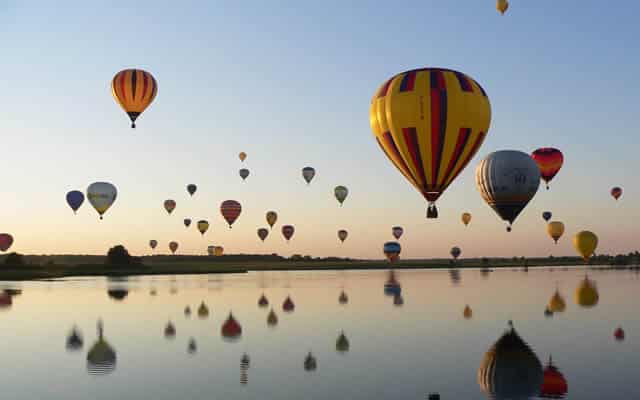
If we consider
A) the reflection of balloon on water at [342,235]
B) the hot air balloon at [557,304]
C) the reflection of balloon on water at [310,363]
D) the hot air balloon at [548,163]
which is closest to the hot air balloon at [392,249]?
the reflection of balloon on water at [342,235]

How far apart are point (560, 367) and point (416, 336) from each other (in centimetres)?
787

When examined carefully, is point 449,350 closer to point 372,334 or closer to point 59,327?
point 372,334

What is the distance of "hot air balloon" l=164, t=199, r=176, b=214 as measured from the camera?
113500 mm

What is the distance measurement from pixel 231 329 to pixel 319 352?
25.2 feet

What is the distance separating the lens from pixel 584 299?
4656 centimetres

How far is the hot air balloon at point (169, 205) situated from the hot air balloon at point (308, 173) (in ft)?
95.3

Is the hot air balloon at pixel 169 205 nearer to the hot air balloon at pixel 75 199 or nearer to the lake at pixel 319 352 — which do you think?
Result: the hot air balloon at pixel 75 199

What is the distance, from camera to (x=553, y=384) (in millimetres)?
17312

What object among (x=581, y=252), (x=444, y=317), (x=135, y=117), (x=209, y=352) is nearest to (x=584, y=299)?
(x=444, y=317)

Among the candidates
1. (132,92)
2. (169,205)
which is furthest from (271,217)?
(132,92)

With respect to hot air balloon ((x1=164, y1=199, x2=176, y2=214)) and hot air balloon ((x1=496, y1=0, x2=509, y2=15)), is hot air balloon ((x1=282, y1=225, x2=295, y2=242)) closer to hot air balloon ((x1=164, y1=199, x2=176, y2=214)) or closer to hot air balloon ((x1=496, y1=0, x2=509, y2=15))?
hot air balloon ((x1=164, y1=199, x2=176, y2=214))

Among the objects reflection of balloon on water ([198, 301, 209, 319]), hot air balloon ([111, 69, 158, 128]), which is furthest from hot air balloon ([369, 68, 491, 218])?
hot air balloon ([111, 69, 158, 128])

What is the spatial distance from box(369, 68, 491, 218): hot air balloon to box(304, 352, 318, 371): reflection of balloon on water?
57.0 feet

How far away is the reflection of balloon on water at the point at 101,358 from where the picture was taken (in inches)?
800
